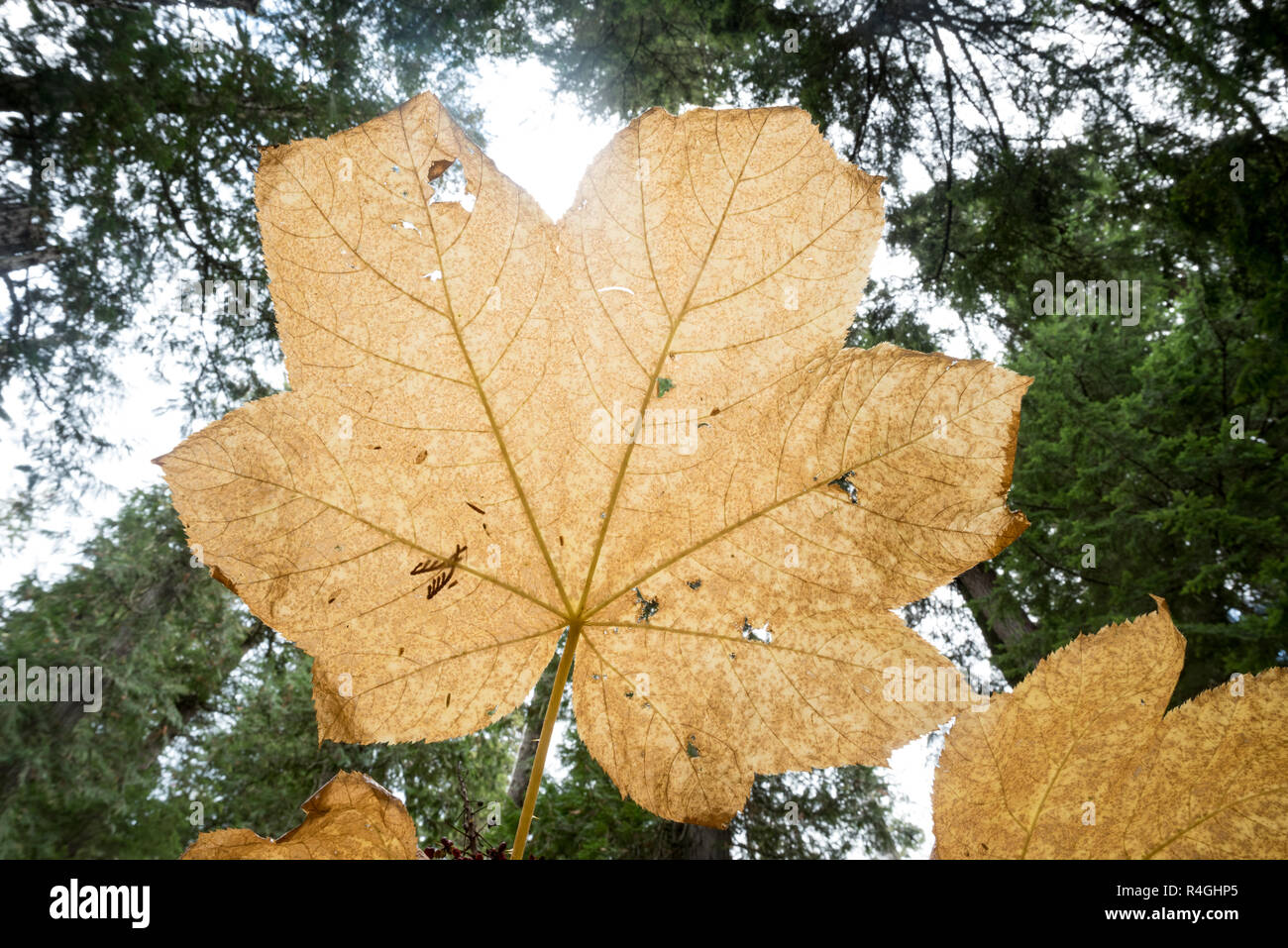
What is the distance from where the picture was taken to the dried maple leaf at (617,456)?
352 millimetres

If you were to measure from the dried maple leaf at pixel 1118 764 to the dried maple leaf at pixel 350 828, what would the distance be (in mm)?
265

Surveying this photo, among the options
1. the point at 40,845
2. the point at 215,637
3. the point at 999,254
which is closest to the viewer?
the point at 999,254

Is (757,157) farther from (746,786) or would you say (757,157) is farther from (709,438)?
(746,786)

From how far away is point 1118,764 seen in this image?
354 millimetres

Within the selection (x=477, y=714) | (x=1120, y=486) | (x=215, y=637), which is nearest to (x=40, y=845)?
(x=215, y=637)

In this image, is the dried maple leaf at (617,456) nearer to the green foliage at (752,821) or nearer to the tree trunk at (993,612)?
the green foliage at (752,821)

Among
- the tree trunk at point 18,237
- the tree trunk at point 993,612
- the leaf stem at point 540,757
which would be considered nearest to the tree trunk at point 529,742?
the tree trunk at point 993,612

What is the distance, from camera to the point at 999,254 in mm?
3811

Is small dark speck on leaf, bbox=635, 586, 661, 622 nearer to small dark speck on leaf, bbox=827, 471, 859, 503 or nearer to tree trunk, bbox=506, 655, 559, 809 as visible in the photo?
small dark speck on leaf, bbox=827, 471, 859, 503

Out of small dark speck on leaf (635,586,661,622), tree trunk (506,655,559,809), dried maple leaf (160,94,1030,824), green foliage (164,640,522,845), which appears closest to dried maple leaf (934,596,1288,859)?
dried maple leaf (160,94,1030,824)

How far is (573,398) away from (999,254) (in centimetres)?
413

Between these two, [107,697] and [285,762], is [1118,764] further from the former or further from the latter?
[107,697]

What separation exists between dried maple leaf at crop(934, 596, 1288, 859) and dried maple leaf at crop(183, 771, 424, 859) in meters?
0.27
